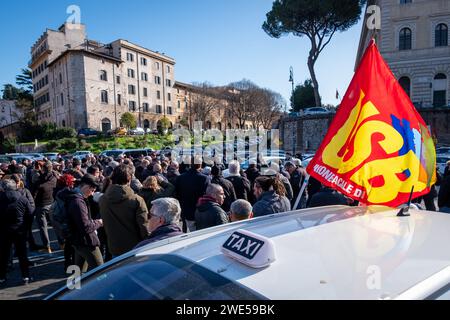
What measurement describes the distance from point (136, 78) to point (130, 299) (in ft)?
204

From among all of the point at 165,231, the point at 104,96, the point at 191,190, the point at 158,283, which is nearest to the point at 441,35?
the point at 191,190

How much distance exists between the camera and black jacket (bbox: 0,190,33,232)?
4.91 m

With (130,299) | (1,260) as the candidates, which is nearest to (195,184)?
(1,260)

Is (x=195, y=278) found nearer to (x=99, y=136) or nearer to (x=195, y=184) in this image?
(x=195, y=184)

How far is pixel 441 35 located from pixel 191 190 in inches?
1521

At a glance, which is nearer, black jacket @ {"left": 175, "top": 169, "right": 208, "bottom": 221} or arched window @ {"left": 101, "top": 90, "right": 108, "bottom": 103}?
black jacket @ {"left": 175, "top": 169, "right": 208, "bottom": 221}

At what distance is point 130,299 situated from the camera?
4.77ft

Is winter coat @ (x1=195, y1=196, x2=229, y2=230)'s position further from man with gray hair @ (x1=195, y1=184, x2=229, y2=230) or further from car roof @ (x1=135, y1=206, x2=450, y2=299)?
car roof @ (x1=135, y1=206, x2=450, y2=299)

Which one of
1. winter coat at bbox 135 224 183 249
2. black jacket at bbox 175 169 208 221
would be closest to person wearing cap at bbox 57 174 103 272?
winter coat at bbox 135 224 183 249

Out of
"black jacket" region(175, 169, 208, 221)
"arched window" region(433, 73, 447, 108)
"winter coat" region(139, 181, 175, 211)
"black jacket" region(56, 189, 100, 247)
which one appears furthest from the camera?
"arched window" region(433, 73, 447, 108)

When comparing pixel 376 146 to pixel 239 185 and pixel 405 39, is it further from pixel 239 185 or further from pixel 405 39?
pixel 405 39

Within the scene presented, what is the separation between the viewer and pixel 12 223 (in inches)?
196

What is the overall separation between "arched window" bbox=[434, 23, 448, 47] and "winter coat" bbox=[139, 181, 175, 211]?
3826 centimetres

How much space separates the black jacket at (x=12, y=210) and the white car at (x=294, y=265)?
3815 mm
